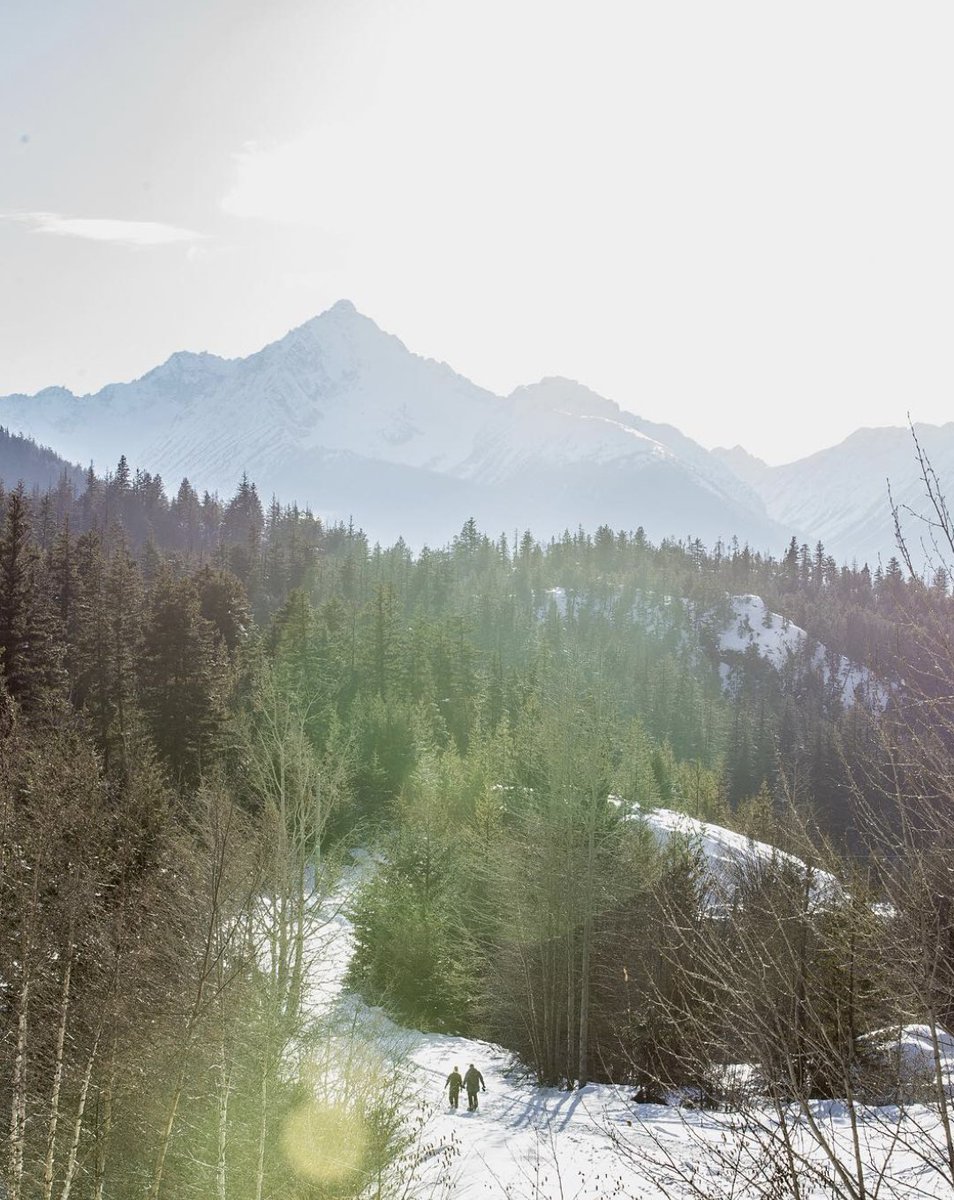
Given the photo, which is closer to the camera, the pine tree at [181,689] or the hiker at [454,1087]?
the hiker at [454,1087]

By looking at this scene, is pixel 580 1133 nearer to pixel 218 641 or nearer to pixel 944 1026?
pixel 944 1026

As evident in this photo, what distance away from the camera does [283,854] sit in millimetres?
18203

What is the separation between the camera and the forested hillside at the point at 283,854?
38.3 ft

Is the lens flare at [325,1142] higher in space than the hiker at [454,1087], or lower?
higher

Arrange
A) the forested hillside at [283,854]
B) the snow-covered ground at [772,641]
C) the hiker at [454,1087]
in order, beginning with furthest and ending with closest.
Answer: the snow-covered ground at [772,641], the hiker at [454,1087], the forested hillside at [283,854]

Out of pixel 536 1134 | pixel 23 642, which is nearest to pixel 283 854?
pixel 536 1134

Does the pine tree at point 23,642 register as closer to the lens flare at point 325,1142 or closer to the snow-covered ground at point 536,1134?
the snow-covered ground at point 536,1134

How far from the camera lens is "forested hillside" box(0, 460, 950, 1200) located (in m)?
11.7

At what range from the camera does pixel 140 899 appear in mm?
14742

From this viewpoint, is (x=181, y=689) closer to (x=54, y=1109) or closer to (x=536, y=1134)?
(x=536, y=1134)

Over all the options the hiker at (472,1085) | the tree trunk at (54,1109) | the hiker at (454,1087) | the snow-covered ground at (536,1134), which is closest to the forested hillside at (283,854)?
the tree trunk at (54,1109)

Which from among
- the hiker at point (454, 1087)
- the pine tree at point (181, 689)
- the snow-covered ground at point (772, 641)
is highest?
the snow-covered ground at point (772, 641)

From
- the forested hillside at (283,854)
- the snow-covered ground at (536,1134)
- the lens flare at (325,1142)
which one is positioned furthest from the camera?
the snow-covered ground at (536,1134)

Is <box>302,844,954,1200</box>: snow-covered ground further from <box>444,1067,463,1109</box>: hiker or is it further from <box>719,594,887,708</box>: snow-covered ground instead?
<box>719,594,887,708</box>: snow-covered ground
